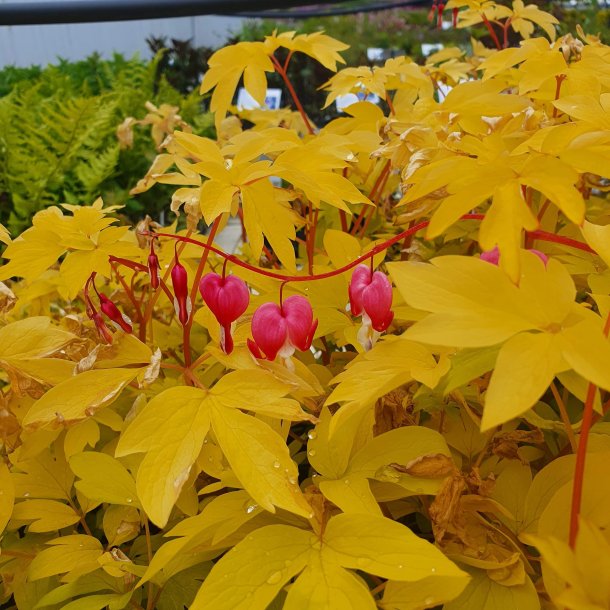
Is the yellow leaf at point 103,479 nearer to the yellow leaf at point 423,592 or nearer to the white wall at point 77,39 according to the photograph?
the yellow leaf at point 423,592

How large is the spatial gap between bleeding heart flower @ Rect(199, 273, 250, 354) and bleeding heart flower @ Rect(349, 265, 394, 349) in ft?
0.28

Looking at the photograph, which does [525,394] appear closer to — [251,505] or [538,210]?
[251,505]

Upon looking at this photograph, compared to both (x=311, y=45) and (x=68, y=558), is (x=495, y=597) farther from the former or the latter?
(x=311, y=45)

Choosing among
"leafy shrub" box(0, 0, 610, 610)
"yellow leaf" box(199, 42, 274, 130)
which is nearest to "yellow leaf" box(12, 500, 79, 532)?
"leafy shrub" box(0, 0, 610, 610)

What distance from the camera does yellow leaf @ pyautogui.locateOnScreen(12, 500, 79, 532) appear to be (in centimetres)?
54

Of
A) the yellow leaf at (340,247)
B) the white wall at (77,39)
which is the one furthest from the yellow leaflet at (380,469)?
the white wall at (77,39)

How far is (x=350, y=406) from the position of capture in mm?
407

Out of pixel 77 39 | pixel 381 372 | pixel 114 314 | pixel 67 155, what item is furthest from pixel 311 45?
pixel 77 39

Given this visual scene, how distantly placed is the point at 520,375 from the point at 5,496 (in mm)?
387

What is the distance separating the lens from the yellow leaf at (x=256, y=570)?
0.38 m

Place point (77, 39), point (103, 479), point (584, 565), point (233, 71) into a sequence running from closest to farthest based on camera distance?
1. point (584, 565)
2. point (103, 479)
3. point (233, 71)
4. point (77, 39)

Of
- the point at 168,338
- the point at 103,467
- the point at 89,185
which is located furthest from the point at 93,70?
the point at 103,467

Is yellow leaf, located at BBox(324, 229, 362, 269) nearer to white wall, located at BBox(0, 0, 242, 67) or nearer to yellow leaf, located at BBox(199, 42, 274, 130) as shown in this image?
yellow leaf, located at BBox(199, 42, 274, 130)

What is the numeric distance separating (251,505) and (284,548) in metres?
0.05
